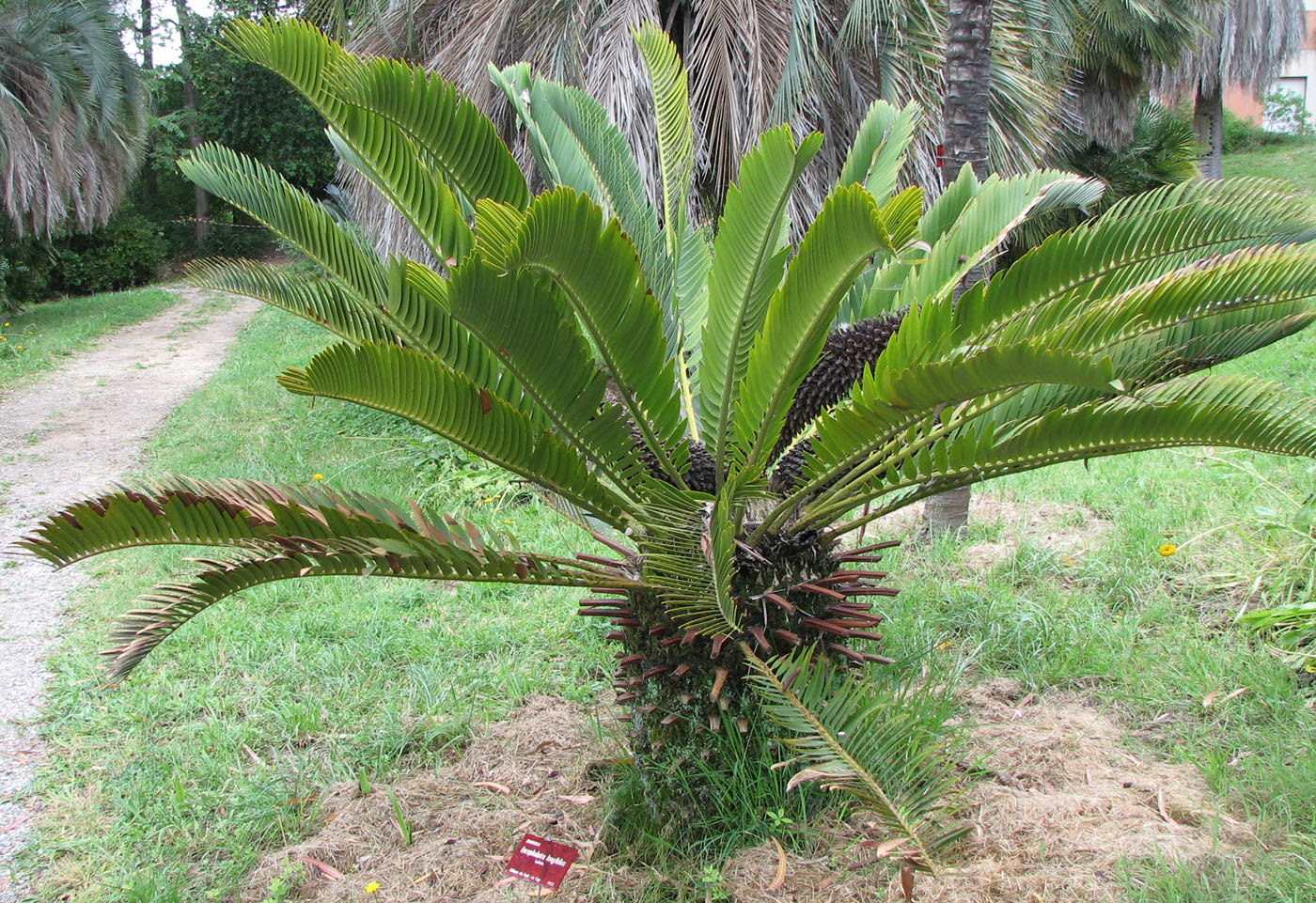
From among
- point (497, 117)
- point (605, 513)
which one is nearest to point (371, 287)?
point (605, 513)

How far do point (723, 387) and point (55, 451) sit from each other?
6.91 m

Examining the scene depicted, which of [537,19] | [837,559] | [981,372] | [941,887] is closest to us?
[981,372]

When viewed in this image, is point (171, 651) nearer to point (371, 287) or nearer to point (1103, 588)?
point (371, 287)

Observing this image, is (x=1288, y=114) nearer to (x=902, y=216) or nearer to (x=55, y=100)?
(x=55, y=100)

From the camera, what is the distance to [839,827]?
2277mm

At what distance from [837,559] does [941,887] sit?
0.79m

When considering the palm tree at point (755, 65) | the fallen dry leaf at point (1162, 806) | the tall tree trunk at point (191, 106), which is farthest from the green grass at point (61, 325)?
the fallen dry leaf at point (1162, 806)

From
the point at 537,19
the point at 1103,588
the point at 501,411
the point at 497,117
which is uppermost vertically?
the point at 537,19

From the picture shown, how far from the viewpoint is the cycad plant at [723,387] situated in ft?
5.72

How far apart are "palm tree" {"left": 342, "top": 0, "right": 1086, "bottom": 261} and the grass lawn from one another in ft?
10.1

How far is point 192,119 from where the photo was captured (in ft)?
71.7

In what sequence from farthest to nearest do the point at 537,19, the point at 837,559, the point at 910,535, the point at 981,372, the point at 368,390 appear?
the point at 537,19
the point at 910,535
the point at 837,559
the point at 368,390
the point at 981,372

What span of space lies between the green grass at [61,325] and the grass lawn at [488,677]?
23.7 ft

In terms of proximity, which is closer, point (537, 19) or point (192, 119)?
point (537, 19)
